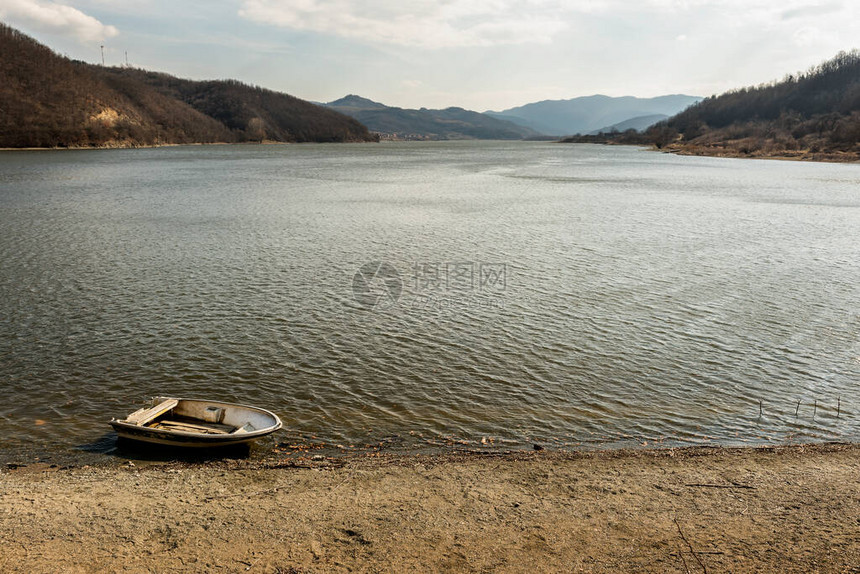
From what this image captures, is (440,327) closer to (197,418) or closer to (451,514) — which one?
(197,418)

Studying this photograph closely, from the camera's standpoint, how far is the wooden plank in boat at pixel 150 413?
1355 cm

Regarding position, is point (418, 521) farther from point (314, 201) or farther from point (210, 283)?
point (314, 201)

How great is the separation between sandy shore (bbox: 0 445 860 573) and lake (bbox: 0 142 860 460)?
158 centimetres

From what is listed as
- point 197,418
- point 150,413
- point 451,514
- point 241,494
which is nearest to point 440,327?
point 197,418

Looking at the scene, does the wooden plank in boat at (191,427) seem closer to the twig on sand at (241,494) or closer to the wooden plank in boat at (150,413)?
the wooden plank in boat at (150,413)

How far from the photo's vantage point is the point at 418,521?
10.4 m

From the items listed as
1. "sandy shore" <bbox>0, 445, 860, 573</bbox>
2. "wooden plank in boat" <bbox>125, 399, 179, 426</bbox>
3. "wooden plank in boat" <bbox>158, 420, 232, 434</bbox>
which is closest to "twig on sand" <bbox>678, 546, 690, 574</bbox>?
"sandy shore" <bbox>0, 445, 860, 573</bbox>

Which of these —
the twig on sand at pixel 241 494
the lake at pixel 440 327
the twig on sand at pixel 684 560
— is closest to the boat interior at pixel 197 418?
the lake at pixel 440 327

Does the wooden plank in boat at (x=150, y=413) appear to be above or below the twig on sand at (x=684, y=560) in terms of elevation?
above

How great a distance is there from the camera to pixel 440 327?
2181 cm

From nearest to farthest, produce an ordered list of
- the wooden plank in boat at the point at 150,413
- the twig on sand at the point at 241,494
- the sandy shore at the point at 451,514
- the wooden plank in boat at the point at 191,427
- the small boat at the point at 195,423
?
the sandy shore at the point at 451,514
the twig on sand at the point at 241,494
the small boat at the point at 195,423
the wooden plank in boat at the point at 150,413
the wooden plank in boat at the point at 191,427

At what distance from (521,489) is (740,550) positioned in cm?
406

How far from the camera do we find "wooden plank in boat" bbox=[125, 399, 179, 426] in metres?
13.6

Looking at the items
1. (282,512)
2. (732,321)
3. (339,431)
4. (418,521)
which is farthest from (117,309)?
(732,321)
